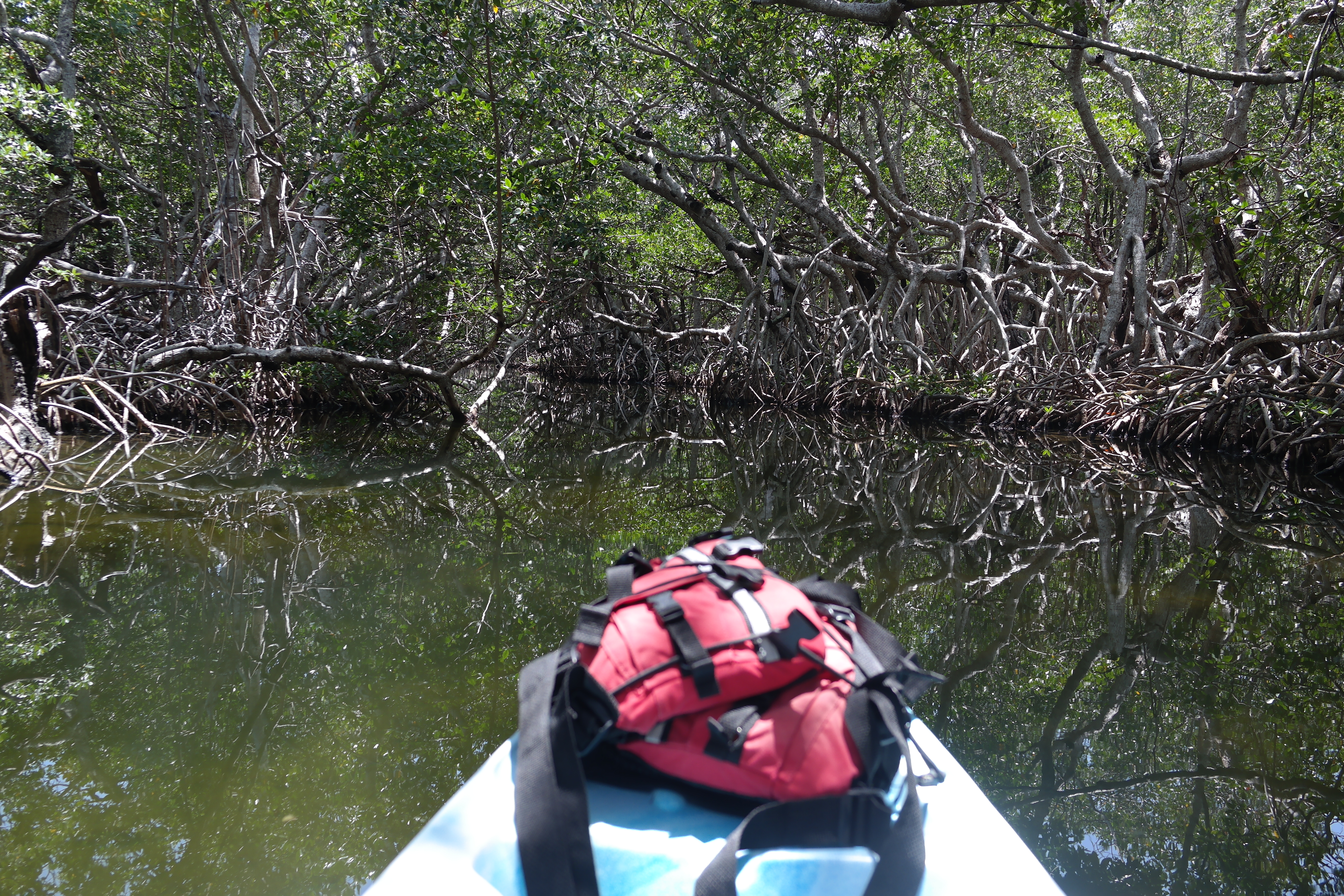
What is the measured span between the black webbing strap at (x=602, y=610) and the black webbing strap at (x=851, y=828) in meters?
0.31

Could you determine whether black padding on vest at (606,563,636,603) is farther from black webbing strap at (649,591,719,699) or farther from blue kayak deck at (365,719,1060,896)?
blue kayak deck at (365,719,1060,896)

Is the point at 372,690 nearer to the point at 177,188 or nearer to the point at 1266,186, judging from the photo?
the point at 177,188

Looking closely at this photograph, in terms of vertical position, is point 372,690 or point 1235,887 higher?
point 1235,887

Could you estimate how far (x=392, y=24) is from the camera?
5414 mm

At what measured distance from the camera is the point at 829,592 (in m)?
1.31

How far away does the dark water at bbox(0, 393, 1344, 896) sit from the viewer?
52.6 inches

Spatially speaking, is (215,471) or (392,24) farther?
(392,24)

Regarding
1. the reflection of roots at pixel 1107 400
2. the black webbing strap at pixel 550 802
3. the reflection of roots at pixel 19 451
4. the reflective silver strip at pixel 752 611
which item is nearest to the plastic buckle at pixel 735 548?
the reflective silver strip at pixel 752 611

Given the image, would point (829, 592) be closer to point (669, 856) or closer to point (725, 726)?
point (725, 726)

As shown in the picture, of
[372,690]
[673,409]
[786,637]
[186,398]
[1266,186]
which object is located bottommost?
[673,409]

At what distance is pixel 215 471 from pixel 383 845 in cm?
373

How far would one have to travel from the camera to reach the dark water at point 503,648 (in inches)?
52.6

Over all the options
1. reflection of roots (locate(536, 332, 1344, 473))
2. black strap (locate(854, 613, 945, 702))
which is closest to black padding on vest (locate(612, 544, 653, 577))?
black strap (locate(854, 613, 945, 702))

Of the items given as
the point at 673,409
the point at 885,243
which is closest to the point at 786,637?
the point at 673,409
